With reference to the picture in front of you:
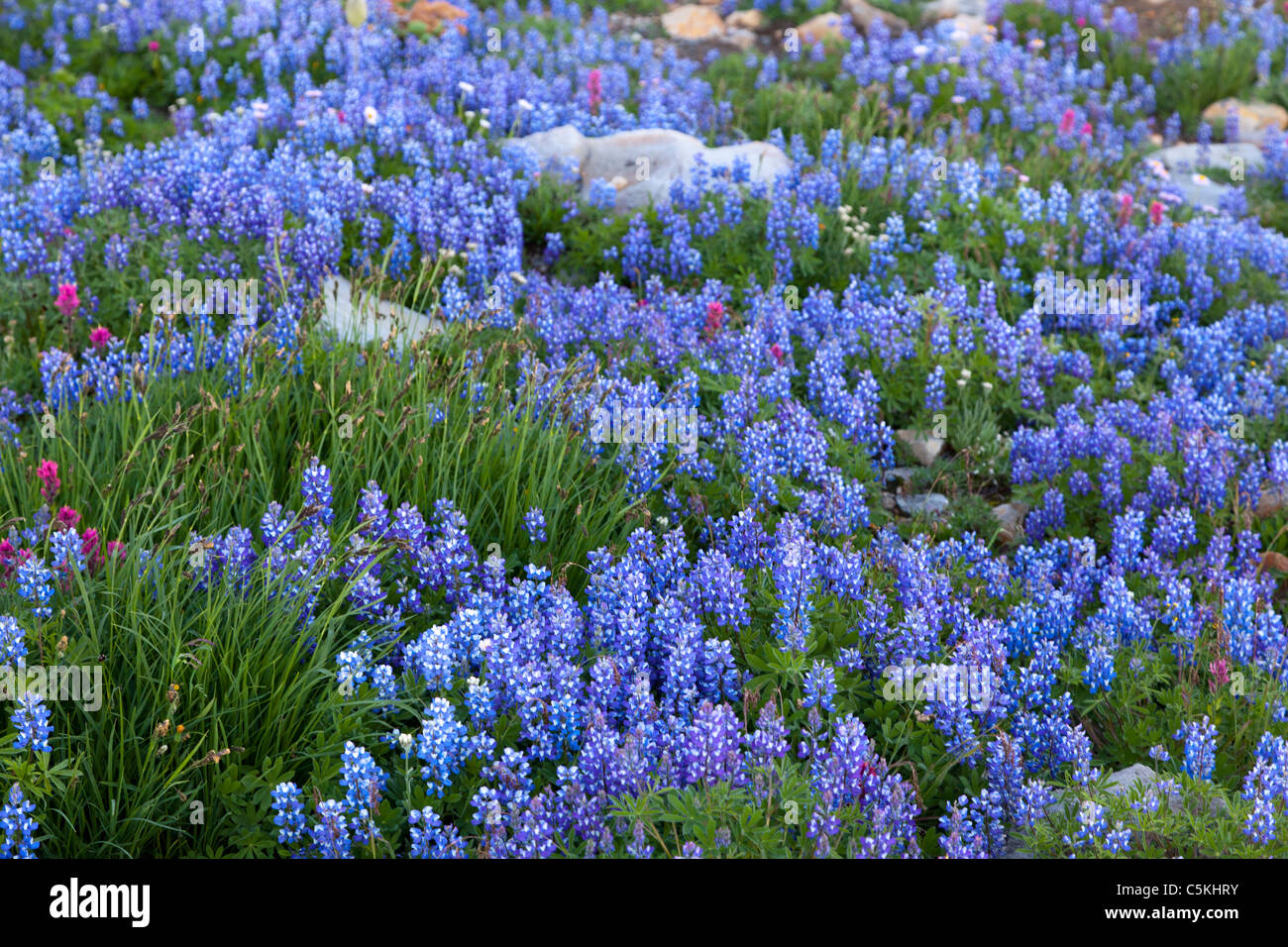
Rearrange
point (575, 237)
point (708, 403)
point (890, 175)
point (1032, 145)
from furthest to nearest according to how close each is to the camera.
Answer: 1. point (1032, 145)
2. point (890, 175)
3. point (575, 237)
4. point (708, 403)

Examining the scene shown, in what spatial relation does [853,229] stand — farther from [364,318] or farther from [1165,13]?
[1165,13]

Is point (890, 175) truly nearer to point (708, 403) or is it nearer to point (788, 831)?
point (708, 403)

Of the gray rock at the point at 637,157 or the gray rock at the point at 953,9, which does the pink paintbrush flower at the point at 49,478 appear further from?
the gray rock at the point at 953,9

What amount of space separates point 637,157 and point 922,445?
11.4ft

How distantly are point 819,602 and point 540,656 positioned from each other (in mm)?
986

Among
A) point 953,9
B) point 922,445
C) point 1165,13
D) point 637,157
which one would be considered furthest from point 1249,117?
point 922,445

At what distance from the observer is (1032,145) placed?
9977 mm

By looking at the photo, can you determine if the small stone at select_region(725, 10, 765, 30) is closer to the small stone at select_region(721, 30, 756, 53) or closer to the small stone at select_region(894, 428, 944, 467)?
the small stone at select_region(721, 30, 756, 53)

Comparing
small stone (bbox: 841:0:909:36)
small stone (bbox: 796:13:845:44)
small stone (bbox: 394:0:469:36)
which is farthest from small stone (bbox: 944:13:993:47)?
small stone (bbox: 394:0:469:36)

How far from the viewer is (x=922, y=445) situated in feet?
20.1

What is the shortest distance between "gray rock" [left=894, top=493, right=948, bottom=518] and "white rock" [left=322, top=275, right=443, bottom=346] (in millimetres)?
2347

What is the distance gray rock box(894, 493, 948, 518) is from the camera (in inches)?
221
